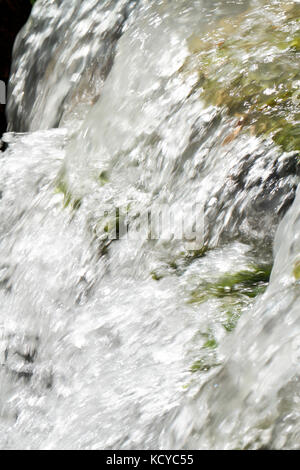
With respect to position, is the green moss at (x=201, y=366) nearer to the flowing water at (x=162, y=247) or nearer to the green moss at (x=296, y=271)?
the flowing water at (x=162, y=247)

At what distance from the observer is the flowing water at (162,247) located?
1977mm

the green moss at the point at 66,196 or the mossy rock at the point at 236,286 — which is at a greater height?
the green moss at the point at 66,196

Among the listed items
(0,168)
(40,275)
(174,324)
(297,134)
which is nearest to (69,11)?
(0,168)

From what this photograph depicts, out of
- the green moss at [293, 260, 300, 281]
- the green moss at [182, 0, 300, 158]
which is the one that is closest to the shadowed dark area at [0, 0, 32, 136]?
the green moss at [182, 0, 300, 158]

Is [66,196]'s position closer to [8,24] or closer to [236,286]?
[236,286]

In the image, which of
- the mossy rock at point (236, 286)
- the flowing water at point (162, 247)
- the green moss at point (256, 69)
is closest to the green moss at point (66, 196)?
the flowing water at point (162, 247)

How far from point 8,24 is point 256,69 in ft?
12.1

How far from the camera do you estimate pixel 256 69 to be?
10.1 feet

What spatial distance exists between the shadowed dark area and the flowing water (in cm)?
214

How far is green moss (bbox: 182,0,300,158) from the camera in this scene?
2.84 metres

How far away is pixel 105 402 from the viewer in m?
2.35

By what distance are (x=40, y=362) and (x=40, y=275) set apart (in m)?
0.45

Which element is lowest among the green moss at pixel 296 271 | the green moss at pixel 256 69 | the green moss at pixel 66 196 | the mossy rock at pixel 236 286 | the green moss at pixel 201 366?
the green moss at pixel 201 366

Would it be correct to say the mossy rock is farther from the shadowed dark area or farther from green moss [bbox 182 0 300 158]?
the shadowed dark area
